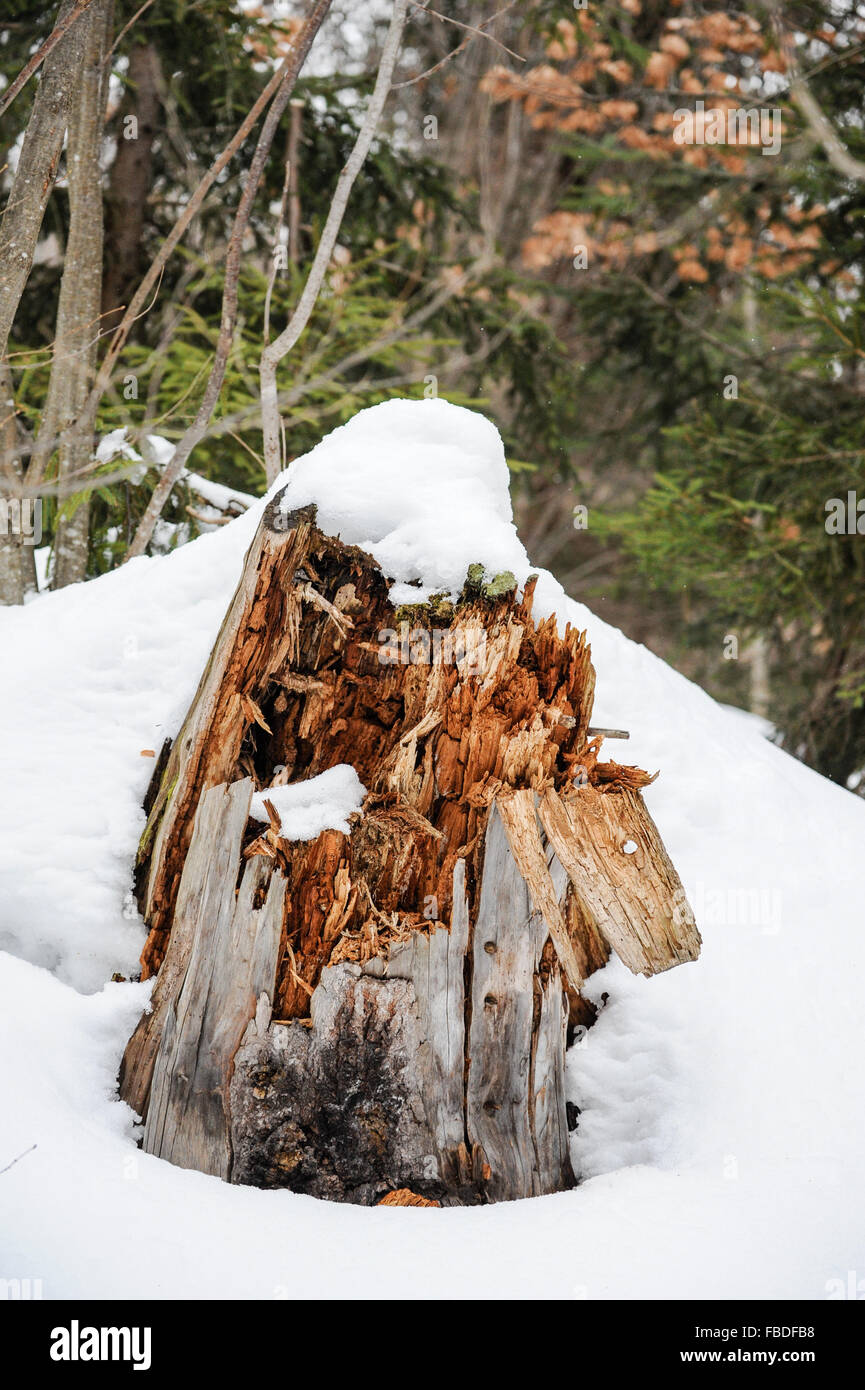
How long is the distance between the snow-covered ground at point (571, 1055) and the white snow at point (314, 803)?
1.68 feet

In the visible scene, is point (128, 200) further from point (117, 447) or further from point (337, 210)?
point (337, 210)

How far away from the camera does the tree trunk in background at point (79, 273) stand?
3.66 meters

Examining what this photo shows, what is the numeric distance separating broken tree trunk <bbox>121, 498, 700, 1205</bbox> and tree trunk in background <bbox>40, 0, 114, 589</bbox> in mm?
2066

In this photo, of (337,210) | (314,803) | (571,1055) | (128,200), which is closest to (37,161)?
(337,210)

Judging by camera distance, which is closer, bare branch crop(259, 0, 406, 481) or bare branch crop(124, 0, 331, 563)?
A: bare branch crop(124, 0, 331, 563)

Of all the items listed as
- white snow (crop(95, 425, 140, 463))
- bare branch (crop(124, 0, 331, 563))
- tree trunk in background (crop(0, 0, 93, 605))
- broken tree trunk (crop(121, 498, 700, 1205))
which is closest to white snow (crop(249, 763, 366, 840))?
broken tree trunk (crop(121, 498, 700, 1205))

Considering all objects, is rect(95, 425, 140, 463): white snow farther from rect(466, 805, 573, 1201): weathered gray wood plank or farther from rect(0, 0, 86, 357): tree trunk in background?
rect(466, 805, 573, 1201): weathered gray wood plank

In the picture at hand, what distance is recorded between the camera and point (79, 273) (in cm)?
380

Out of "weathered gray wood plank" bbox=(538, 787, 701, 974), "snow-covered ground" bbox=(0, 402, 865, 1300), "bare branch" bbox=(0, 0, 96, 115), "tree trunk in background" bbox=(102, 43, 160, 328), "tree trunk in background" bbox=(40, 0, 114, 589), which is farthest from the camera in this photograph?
"tree trunk in background" bbox=(102, 43, 160, 328)

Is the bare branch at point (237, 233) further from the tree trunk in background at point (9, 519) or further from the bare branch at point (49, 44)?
the bare branch at point (49, 44)

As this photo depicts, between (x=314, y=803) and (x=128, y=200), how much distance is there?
492 cm

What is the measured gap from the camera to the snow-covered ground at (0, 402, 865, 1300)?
1667 millimetres

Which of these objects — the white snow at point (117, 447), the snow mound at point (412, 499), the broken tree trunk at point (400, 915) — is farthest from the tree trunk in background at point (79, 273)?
the broken tree trunk at point (400, 915)
